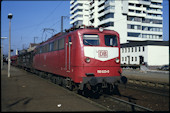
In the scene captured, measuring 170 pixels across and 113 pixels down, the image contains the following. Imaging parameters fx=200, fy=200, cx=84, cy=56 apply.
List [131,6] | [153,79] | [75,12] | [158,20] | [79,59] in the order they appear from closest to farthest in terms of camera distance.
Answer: [79,59] → [153,79] → [131,6] → [158,20] → [75,12]

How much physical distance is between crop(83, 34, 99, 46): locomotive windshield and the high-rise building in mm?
55001

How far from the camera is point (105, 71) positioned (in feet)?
35.1

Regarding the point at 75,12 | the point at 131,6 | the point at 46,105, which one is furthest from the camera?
the point at 75,12

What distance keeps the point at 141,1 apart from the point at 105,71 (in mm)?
71004

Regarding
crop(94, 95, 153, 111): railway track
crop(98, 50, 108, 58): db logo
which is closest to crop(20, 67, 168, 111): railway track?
crop(94, 95, 153, 111): railway track

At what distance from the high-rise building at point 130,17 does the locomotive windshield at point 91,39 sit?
180ft

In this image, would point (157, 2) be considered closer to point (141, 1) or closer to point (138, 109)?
point (141, 1)

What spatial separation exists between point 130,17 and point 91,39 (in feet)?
220

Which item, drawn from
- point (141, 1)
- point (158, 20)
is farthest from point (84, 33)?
point (158, 20)

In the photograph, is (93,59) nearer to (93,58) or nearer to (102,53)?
(93,58)

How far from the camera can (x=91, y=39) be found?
1068 cm

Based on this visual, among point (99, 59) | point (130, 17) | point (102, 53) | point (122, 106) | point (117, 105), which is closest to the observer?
point (122, 106)

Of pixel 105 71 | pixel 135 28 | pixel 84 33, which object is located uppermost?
pixel 135 28

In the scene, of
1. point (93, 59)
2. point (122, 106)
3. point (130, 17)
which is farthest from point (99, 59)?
point (130, 17)
